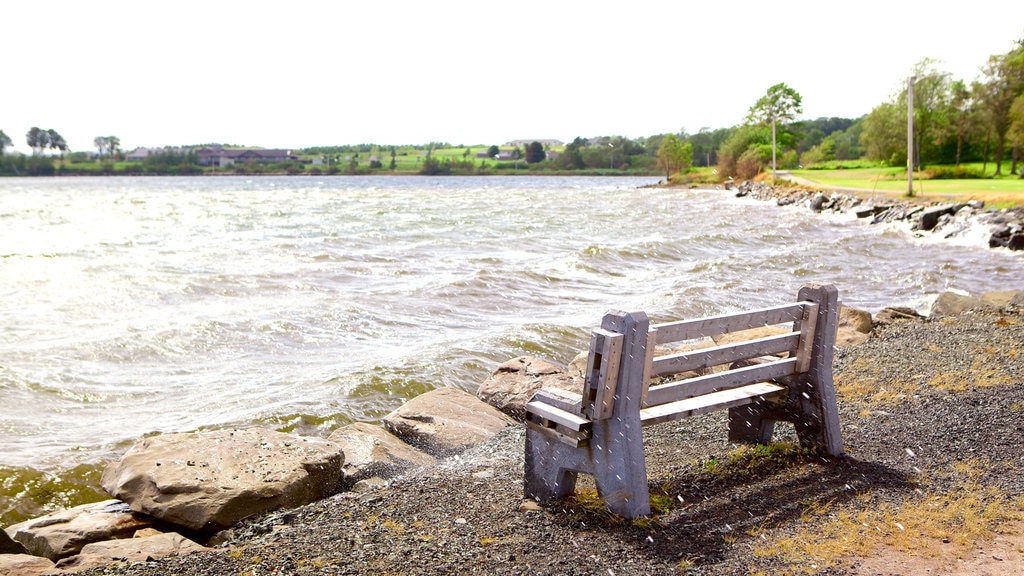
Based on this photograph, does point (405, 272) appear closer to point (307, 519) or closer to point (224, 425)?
point (224, 425)

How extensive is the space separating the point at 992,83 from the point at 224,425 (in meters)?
73.2

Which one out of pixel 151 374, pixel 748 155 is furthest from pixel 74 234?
pixel 748 155

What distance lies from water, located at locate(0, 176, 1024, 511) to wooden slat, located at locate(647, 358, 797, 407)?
5.38 m

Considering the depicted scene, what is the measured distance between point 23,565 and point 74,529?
→ 29.3 inches

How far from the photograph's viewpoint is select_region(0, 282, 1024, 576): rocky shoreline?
5.32 meters

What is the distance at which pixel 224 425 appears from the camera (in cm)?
1002

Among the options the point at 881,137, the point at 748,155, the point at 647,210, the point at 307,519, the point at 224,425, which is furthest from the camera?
the point at 748,155

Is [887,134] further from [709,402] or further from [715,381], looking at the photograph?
[709,402]

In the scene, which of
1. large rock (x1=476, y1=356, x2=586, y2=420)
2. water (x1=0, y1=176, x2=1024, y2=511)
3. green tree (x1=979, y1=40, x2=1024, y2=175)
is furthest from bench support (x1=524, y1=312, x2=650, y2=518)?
green tree (x1=979, y1=40, x2=1024, y2=175)

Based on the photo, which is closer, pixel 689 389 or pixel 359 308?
pixel 689 389

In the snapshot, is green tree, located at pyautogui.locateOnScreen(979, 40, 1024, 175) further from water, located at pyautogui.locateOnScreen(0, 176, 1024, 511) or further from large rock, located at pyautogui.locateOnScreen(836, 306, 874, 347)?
large rock, located at pyautogui.locateOnScreen(836, 306, 874, 347)

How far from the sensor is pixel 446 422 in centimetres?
923

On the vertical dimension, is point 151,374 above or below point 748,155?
below

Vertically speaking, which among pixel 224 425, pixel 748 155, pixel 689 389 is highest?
pixel 748 155
